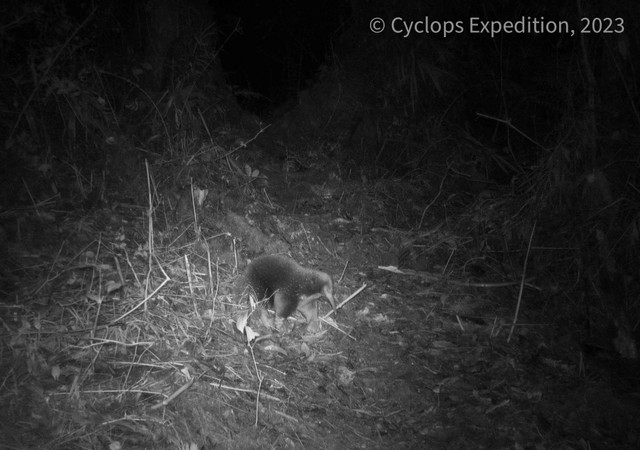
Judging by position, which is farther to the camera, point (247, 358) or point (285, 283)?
point (285, 283)

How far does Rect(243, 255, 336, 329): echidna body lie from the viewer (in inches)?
169

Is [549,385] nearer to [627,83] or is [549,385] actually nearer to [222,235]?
[627,83]

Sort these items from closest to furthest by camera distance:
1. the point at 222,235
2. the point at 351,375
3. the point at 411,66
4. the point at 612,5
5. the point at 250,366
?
the point at 250,366, the point at 351,375, the point at 612,5, the point at 222,235, the point at 411,66

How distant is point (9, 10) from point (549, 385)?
592 cm

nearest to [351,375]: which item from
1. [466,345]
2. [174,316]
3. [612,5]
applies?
[466,345]

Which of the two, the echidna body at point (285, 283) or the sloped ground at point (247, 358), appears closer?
the sloped ground at point (247, 358)

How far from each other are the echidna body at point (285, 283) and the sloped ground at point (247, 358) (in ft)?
0.81

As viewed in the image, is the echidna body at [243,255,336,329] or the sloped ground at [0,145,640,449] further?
the echidna body at [243,255,336,329]

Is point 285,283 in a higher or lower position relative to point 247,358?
higher

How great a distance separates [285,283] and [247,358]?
0.78 m

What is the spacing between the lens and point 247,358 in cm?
381

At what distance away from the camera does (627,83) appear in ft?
14.3

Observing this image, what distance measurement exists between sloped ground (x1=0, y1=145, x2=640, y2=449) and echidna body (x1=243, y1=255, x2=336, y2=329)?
0.25 m

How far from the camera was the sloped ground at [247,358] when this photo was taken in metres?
2.98
